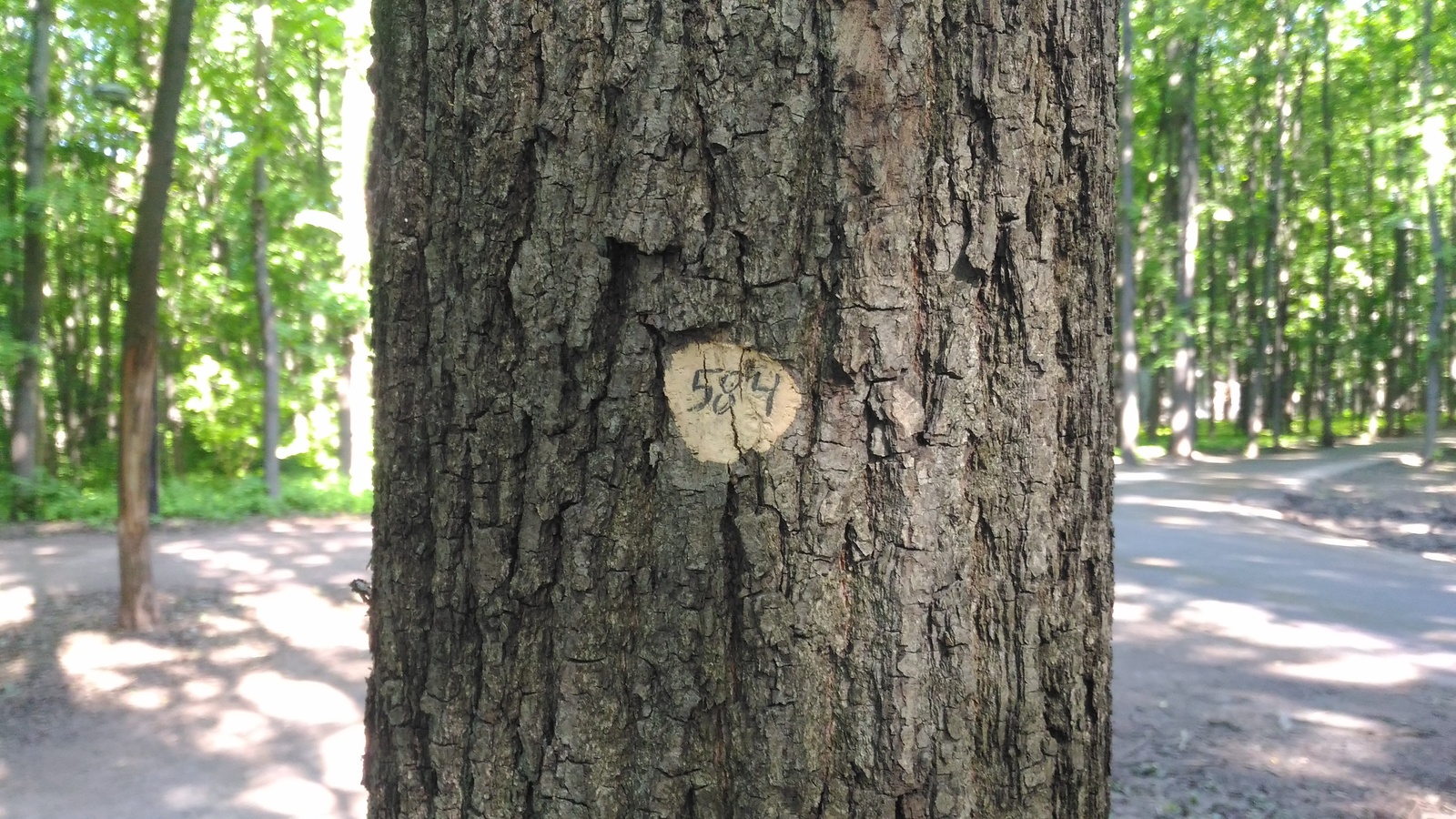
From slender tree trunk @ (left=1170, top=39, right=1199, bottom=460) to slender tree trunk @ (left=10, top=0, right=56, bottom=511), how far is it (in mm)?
21658

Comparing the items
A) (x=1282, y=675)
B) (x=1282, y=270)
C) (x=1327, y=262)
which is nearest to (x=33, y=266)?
(x=1282, y=675)

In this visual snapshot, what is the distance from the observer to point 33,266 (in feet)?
55.1

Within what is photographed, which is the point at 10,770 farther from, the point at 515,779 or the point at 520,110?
the point at 520,110

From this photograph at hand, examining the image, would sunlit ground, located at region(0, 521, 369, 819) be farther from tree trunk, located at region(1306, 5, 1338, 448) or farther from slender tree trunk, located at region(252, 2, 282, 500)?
tree trunk, located at region(1306, 5, 1338, 448)

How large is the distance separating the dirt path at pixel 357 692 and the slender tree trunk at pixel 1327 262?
1729 cm

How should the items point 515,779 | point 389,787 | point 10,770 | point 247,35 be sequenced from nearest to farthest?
1. point 515,779
2. point 389,787
3. point 10,770
4. point 247,35

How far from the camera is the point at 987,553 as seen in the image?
1198mm

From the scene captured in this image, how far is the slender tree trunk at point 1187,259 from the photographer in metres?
21.2

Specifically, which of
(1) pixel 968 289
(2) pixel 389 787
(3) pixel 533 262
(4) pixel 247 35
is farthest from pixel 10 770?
(4) pixel 247 35

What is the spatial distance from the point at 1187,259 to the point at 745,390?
74.5ft

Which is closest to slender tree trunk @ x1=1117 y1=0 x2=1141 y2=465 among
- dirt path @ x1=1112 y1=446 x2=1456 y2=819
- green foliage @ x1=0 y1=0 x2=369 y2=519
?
dirt path @ x1=1112 y1=446 x2=1456 y2=819

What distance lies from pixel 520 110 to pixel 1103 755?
1.18 m

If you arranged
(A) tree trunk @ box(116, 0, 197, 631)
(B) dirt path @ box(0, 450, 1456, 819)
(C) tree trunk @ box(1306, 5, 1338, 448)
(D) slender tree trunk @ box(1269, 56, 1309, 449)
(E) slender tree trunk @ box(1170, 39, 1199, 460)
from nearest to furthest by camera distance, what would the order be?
(B) dirt path @ box(0, 450, 1456, 819) → (A) tree trunk @ box(116, 0, 197, 631) → (E) slender tree trunk @ box(1170, 39, 1199, 460) → (C) tree trunk @ box(1306, 5, 1338, 448) → (D) slender tree trunk @ box(1269, 56, 1309, 449)

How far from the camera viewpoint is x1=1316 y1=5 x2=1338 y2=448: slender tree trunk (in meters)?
23.1
